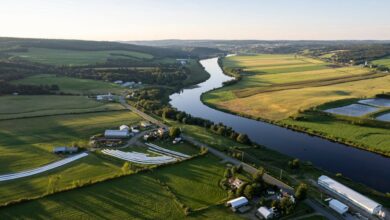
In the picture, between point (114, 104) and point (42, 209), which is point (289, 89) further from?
point (42, 209)

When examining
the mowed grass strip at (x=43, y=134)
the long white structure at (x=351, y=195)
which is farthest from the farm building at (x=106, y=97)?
the long white structure at (x=351, y=195)

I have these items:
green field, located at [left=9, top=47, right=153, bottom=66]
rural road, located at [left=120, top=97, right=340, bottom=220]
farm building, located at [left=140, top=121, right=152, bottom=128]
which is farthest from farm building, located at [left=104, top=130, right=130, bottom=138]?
green field, located at [left=9, top=47, right=153, bottom=66]

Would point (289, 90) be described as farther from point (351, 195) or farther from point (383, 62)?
point (383, 62)

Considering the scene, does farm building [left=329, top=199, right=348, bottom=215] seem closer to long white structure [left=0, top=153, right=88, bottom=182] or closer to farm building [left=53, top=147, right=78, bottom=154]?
long white structure [left=0, top=153, right=88, bottom=182]

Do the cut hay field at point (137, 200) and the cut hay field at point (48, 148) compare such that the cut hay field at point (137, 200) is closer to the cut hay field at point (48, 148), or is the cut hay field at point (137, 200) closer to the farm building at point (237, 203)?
the farm building at point (237, 203)

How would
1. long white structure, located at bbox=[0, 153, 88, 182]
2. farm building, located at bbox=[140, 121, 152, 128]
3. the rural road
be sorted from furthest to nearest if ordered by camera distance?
farm building, located at bbox=[140, 121, 152, 128] < long white structure, located at bbox=[0, 153, 88, 182] < the rural road

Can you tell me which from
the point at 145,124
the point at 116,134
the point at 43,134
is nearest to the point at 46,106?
the point at 43,134

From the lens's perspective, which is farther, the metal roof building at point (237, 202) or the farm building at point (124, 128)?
the farm building at point (124, 128)
